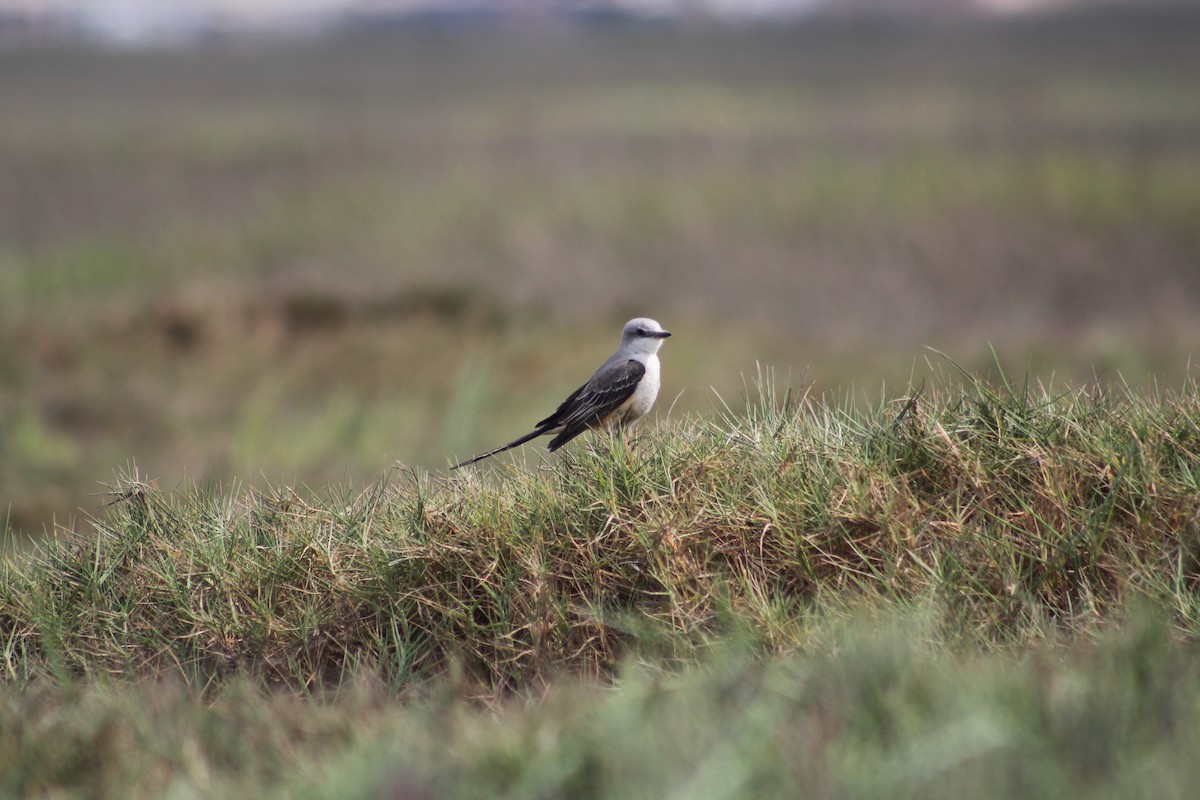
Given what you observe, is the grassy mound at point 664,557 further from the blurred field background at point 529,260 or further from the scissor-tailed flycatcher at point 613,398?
the scissor-tailed flycatcher at point 613,398

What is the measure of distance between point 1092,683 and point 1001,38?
46.9 meters

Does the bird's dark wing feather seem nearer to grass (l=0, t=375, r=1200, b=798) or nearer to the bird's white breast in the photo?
the bird's white breast

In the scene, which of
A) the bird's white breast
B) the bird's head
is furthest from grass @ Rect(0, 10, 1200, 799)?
the bird's head

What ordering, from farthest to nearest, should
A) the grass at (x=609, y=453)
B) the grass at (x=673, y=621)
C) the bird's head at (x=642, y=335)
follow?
the bird's head at (x=642, y=335) → the grass at (x=609, y=453) → the grass at (x=673, y=621)

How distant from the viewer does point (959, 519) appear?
12.3 ft

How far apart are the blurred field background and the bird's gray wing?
86 cm

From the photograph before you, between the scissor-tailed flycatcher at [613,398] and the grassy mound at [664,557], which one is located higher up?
the scissor-tailed flycatcher at [613,398]

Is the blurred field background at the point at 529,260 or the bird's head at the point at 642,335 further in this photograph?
the blurred field background at the point at 529,260

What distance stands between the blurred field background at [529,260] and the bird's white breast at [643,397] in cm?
83

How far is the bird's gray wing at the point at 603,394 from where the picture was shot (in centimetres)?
500

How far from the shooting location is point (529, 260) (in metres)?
16.8

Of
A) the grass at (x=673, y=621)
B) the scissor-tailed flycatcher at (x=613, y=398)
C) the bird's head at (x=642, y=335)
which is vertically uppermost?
the bird's head at (x=642, y=335)

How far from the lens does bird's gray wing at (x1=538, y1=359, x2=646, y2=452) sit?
5.00 m

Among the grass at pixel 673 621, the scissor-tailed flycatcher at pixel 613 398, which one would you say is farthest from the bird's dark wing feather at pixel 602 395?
the grass at pixel 673 621
